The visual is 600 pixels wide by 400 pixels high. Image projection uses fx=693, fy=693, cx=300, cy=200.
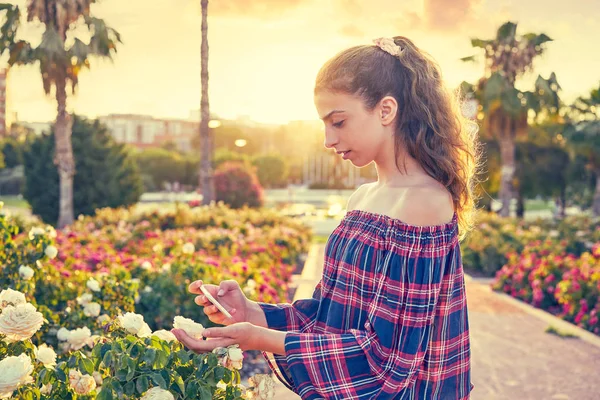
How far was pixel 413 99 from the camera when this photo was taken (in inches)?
75.0

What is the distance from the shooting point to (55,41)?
16281 millimetres

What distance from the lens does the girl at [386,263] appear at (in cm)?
174

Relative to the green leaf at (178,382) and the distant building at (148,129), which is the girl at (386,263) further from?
the distant building at (148,129)

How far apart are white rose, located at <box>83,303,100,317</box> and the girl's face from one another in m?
2.48

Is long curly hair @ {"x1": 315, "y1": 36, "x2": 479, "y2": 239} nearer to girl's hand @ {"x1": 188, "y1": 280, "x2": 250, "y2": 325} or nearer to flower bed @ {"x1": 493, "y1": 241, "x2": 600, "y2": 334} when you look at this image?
girl's hand @ {"x1": 188, "y1": 280, "x2": 250, "y2": 325}

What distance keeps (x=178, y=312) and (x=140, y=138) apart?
114462 mm

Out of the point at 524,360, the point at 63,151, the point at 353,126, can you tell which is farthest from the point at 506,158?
the point at 353,126

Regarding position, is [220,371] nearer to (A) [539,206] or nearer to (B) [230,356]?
(B) [230,356]

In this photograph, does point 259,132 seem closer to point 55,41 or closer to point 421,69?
point 55,41

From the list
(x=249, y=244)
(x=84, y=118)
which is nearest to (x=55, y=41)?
(x=84, y=118)

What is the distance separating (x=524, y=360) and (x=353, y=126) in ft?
15.7

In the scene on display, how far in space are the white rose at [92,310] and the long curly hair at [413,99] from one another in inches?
98.5

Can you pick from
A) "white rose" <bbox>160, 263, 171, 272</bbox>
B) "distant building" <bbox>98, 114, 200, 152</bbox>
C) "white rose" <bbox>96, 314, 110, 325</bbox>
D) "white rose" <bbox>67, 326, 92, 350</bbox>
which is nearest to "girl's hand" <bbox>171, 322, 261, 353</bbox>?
A: "white rose" <bbox>67, 326, 92, 350</bbox>

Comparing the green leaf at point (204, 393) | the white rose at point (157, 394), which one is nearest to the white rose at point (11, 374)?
the white rose at point (157, 394)
